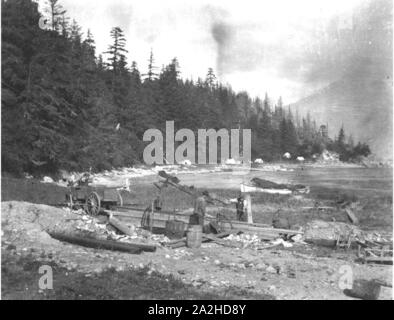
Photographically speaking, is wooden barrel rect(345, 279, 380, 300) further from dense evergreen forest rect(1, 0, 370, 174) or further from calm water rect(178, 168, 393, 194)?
calm water rect(178, 168, 393, 194)

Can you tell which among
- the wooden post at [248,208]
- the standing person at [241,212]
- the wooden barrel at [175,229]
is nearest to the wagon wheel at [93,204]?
the wooden barrel at [175,229]

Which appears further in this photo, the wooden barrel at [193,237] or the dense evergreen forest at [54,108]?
the dense evergreen forest at [54,108]

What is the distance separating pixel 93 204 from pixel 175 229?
164 inches

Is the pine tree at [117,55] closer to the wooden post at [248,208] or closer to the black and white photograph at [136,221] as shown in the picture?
the black and white photograph at [136,221]

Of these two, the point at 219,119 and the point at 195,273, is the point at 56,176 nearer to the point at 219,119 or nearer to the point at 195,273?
the point at 195,273

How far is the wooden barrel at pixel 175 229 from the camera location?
16609mm

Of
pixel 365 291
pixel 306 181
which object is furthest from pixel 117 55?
pixel 365 291

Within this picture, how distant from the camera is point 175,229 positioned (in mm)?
16703

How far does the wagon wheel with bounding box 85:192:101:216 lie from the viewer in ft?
61.1

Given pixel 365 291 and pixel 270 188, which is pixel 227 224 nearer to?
pixel 365 291

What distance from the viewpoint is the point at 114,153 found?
4772cm

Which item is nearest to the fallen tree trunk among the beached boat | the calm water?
the beached boat
